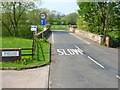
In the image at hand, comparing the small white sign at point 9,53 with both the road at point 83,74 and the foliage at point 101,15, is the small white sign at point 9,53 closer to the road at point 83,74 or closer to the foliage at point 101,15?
the road at point 83,74

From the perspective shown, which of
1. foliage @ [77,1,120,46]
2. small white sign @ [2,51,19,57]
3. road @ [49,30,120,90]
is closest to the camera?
road @ [49,30,120,90]

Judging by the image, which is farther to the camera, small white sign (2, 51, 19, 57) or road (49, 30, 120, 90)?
small white sign (2, 51, 19, 57)

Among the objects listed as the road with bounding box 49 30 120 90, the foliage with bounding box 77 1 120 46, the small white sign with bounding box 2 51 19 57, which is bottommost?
the road with bounding box 49 30 120 90

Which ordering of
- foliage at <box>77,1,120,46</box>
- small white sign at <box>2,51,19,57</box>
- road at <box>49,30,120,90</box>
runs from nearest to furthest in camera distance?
road at <box>49,30,120,90</box>, small white sign at <box>2,51,19,57</box>, foliage at <box>77,1,120,46</box>

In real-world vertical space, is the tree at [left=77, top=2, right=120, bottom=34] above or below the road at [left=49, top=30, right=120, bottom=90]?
above

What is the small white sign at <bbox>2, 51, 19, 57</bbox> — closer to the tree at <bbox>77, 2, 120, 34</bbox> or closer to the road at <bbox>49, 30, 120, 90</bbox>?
the road at <bbox>49, 30, 120, 90</bbox>

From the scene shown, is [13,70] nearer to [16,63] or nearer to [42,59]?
[16,63]

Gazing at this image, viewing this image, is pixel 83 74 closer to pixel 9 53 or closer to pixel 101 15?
pixel 9 53

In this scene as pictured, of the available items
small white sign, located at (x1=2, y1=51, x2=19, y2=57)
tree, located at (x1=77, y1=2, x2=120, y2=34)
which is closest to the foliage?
tree, located at (x1=77, y1=2, x2=120, y2=34)

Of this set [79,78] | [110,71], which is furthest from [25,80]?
[110,71]

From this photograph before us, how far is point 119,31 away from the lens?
121 ft

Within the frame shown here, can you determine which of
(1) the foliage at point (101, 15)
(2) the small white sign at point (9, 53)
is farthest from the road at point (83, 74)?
(1) the foliage at point (101, 15)

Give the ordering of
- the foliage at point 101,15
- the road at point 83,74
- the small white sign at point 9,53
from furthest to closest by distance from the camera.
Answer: the foliage at point 101,15
the small white sign at point 9,53
the road at point 83,74

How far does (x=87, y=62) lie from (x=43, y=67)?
352cm
